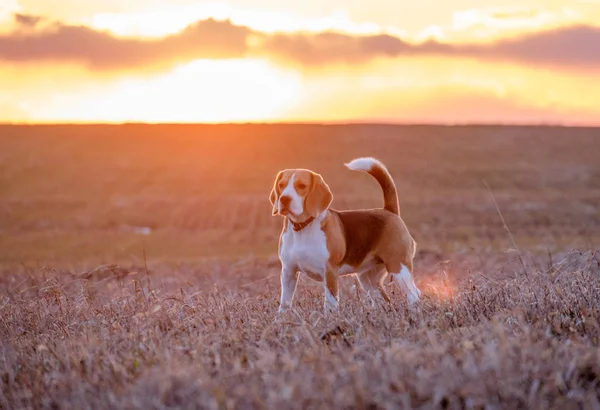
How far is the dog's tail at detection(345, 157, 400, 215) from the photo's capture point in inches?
337

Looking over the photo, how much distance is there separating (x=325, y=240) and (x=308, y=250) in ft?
0.63

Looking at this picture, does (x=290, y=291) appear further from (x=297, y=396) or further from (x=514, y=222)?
(x=514, y=222)

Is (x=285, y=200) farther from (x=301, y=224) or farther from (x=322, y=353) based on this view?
(x=322, y=353)

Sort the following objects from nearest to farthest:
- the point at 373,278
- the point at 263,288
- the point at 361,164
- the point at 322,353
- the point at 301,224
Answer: the point at 322,353 → the point at 301,224 → the point at 361,164 → the point at 373,278 → the point at 263,288

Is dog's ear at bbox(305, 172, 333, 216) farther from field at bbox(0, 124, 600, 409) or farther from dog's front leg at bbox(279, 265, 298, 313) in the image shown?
field at bbox(0, 124, 600, 409)

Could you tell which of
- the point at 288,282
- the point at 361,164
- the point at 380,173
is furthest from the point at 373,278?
the point at 288,282

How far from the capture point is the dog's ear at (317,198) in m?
7.54

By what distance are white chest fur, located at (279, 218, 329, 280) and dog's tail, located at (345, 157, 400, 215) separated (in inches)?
44.5

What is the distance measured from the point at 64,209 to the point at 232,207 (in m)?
6.79

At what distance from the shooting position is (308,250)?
7.52 metres

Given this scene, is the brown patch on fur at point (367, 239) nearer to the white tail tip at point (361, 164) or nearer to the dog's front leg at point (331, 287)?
the dog's front leg at point (331, 287)

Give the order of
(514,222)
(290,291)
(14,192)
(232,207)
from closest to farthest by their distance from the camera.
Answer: (290,291) < (514,222) < (232,207) < (14,192)

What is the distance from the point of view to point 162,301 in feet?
22.8

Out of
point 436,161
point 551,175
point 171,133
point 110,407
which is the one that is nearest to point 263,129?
point 171,133
